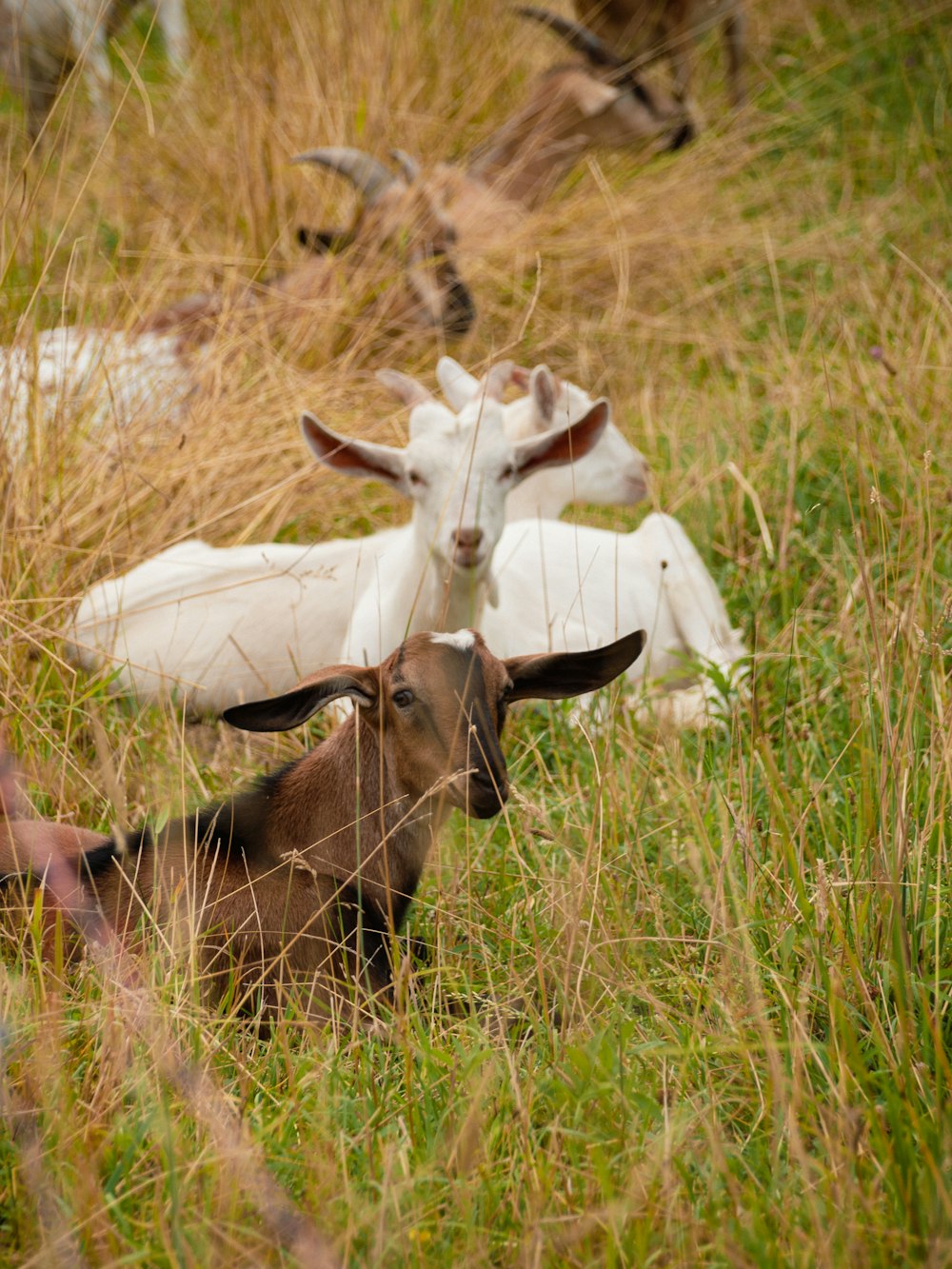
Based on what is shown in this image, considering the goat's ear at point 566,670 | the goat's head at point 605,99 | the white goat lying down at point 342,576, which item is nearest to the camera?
the goat's ear at point 566,670

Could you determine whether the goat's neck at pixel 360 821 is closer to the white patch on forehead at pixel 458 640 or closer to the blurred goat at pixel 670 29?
the white patch on forehead at pixel 458 640

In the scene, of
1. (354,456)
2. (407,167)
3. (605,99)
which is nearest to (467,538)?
(354,456)

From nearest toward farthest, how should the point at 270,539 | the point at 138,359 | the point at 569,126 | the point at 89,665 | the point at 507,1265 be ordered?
the point at 507,1265 → the point at 89,665 → the point at 138,359 → the point at 270,539 → the point at 569,126

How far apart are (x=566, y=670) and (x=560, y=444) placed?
1.47m

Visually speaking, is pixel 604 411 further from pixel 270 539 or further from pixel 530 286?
pixel 530 286

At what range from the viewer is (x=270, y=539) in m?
5.20

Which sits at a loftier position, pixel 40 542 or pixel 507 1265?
pixel 40 542

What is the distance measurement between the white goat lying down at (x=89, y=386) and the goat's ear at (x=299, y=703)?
1.33 meters

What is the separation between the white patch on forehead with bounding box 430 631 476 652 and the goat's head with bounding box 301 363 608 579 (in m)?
0.91

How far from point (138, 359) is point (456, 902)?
8.80 feet

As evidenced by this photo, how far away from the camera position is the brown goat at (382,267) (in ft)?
20.5

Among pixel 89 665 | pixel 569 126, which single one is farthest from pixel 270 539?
pixel 569 126

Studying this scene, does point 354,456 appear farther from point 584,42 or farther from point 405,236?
point 584,42

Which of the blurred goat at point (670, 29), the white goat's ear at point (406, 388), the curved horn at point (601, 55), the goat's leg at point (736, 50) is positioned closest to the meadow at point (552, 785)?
the white goat's ear at point (406, 388)
